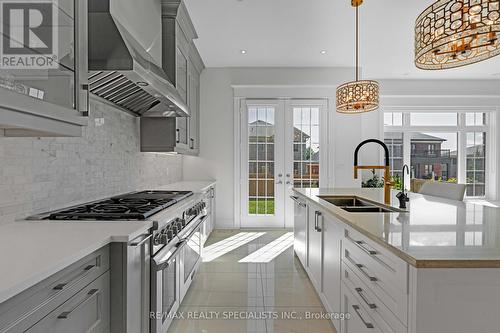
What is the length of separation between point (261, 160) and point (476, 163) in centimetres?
474

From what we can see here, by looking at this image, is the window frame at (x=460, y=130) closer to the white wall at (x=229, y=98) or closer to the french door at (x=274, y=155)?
the white wall at (x=229, y=98)

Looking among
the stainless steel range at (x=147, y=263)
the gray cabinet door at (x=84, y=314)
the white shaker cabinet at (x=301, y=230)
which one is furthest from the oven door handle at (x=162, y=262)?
the white shaker cabinet at (x=301, y=230)

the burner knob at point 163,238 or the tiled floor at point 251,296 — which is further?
the tiled floor at point 251,296

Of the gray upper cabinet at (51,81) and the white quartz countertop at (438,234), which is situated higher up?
the gray upper cabinet at (51,81)

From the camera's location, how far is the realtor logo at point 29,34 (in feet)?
3.74

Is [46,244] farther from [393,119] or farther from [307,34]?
[393,119]

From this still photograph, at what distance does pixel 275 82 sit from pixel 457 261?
17.0 feet

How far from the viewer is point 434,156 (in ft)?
23.1

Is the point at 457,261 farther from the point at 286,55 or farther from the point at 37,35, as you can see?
the point at 286,55

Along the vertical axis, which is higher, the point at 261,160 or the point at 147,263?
the point at 261,160

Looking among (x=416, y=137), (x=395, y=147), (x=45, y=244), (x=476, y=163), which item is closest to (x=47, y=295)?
(x=45, y=244)

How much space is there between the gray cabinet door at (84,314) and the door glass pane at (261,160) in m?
4.57

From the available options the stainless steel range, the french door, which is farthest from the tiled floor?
the french door

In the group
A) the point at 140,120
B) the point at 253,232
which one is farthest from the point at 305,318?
the point at 253,232
